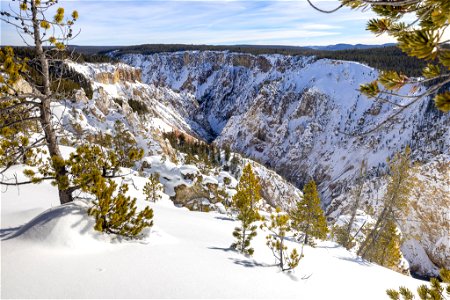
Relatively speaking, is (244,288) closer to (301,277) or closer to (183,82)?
(301,277)

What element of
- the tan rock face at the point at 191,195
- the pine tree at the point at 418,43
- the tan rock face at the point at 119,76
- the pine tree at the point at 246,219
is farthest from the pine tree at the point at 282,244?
the tan rock face at the point at 119,76

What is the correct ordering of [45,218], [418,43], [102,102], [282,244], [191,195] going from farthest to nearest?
[102,102] < [191,195] < [282,244] < [45,218] < [418,43]

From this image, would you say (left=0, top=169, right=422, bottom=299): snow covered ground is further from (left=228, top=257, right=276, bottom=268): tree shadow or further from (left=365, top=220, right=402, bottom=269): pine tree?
(left=365, top=220, right=402, bottom=269): pine tree

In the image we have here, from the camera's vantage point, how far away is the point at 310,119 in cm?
11238

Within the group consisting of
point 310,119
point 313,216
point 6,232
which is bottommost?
point 310,119

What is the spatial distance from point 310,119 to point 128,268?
113 meters

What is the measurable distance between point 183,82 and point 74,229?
186 m

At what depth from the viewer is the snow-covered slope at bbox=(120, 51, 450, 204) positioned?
85.9 meters

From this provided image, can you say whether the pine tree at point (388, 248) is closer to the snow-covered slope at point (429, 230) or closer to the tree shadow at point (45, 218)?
the snow-covered slope at point (429, 230)

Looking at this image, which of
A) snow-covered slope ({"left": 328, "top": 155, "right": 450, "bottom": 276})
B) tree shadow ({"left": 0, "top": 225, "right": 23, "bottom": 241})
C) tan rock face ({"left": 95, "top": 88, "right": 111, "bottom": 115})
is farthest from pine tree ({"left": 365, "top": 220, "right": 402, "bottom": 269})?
tan rock face ({"left": 95, "top": 88, "right": 111, "bottom": 115})

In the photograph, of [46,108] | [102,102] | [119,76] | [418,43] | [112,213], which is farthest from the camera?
[119,76]

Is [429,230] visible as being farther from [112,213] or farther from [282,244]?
[112,213]

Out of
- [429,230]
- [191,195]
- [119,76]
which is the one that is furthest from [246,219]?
[119,76]

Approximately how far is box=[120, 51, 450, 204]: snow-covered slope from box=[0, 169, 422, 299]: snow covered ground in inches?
2574
